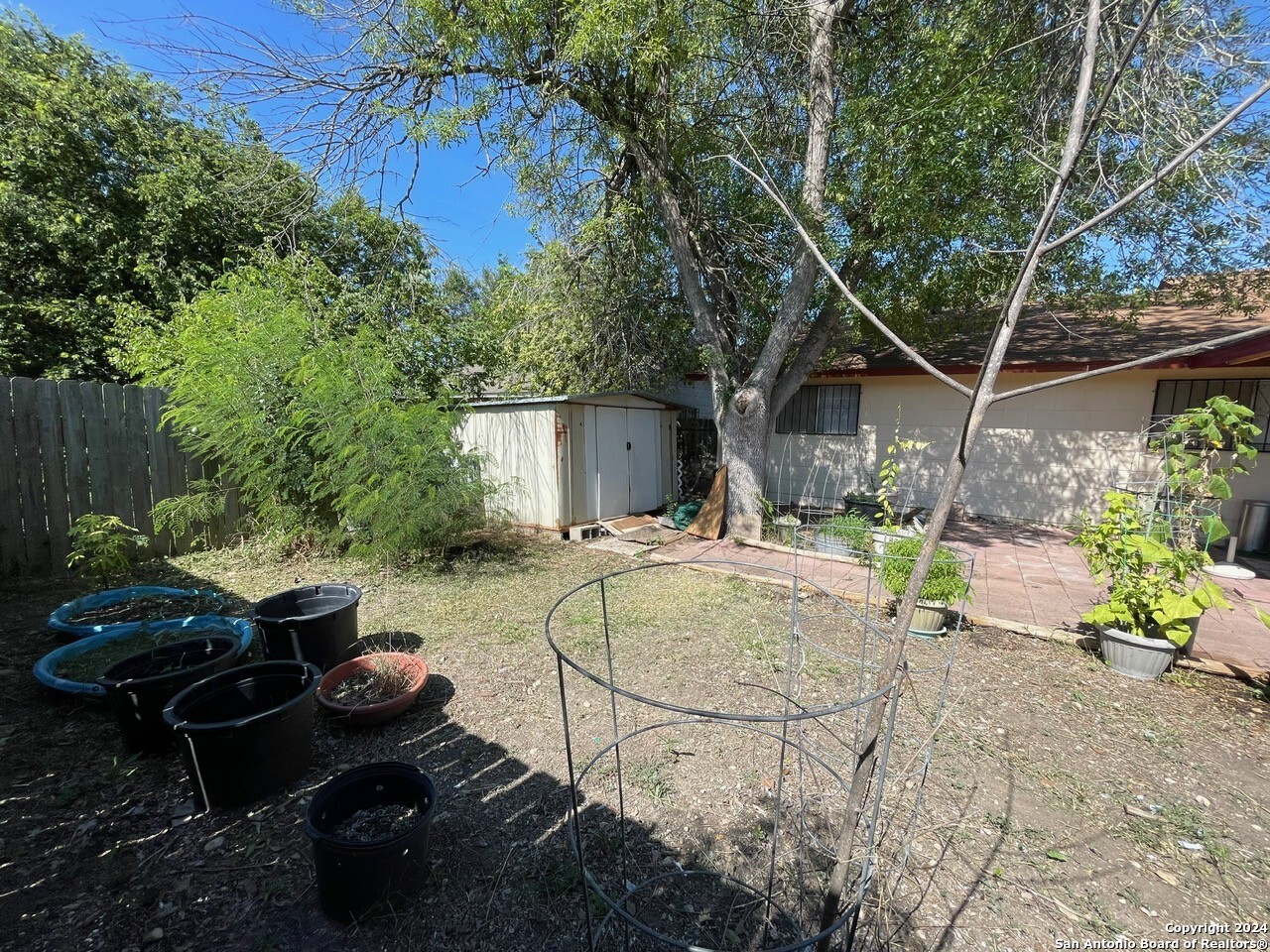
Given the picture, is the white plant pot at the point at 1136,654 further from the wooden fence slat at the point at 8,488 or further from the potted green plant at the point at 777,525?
the wooden fence slat at the point at 8,488

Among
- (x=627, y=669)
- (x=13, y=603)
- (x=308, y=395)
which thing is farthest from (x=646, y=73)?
(x=13, y=603)

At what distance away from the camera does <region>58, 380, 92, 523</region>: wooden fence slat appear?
4.35 m

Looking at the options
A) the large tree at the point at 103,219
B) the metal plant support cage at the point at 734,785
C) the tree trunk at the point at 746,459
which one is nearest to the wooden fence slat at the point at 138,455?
the large tree at the point at 103,219

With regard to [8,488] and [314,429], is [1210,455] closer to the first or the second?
[314,429]

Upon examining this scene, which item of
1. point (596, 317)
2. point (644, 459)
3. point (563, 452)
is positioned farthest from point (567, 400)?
point (596, 317)

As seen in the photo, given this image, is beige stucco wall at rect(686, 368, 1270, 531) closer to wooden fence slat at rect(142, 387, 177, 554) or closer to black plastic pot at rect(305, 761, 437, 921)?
black plastic pot at rect(305, 761, 437, 921)

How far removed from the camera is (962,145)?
456 cm

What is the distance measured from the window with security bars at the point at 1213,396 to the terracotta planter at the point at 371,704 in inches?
319

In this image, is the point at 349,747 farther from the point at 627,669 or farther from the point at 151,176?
the point at 151,176

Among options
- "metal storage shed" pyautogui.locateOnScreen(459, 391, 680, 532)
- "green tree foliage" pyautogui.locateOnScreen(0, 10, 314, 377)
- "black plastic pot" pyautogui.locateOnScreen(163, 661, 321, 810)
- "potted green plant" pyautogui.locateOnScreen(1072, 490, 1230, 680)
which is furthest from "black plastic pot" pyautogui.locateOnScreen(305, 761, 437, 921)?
"green tree foliage" pyautogui.locateOnScreen(0, 10, 314, 377)

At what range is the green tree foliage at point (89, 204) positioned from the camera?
7258 millimetres

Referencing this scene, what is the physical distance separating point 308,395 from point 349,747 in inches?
121

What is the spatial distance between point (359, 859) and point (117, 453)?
5.15 meters

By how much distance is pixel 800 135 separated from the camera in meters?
6.07
